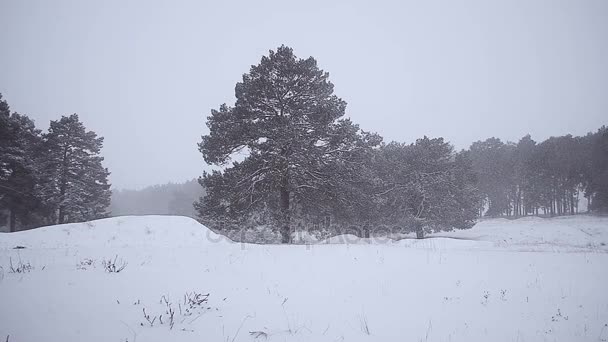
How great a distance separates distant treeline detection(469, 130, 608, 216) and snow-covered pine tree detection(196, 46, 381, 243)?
106ft

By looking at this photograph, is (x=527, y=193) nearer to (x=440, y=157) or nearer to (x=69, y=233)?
(x=440, y=157)

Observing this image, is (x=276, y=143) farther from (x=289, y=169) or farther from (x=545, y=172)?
(x=545, y=172)

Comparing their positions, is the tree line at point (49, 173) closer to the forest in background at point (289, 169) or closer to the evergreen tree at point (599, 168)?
the forest in background at point (289, 169)

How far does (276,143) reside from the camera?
1436 centimetres

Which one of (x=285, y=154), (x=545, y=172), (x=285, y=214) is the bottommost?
(x=285, y=214)

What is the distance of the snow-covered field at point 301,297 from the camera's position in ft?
12.5

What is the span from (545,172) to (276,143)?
45513mm

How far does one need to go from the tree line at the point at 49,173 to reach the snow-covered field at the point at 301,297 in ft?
65.2

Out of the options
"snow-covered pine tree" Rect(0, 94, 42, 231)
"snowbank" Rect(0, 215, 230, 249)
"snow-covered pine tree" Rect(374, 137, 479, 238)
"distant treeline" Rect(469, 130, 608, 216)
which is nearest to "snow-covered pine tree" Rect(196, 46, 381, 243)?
"snowbank" Rect(0, 215, 230, 249)

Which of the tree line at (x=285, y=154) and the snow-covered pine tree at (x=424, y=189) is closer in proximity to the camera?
the tree line at (x=285, y=154)

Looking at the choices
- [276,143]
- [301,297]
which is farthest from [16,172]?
[301,297]

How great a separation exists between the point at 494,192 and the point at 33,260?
57.0 metres

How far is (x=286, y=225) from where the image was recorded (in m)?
15.5

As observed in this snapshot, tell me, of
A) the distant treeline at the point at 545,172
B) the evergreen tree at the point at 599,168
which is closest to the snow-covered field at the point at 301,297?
the distant treeline at the point at 545,172
